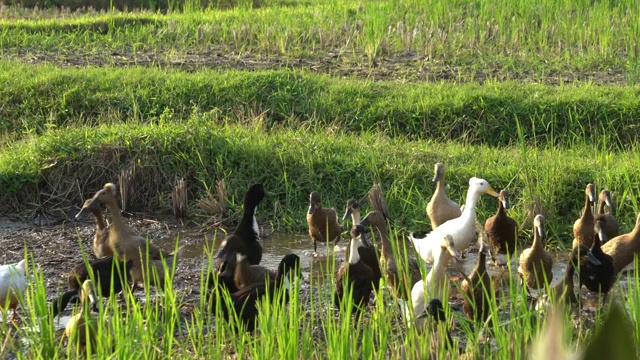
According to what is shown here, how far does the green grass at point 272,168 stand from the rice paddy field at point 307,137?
2cm

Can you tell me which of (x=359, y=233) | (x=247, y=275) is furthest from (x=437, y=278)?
(x=247, y=275)

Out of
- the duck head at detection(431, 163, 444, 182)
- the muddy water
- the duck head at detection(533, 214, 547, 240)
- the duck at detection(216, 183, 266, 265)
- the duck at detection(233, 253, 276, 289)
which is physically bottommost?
the muddy water

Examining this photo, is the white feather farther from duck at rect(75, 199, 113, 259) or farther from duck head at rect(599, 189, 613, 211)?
duck head at rect(599, 189, 613, 211)

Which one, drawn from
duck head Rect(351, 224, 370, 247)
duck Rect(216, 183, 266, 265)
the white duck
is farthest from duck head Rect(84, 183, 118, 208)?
the white duck

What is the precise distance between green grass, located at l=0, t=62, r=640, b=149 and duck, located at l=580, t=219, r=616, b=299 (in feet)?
8.90

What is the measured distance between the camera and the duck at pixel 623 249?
16.4ft

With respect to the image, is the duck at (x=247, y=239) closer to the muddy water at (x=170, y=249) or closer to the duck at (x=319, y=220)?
the muddy water at (x=170, y=249)

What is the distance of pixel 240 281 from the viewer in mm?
4637

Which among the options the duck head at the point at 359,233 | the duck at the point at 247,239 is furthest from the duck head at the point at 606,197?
the duck at the point at 247,239

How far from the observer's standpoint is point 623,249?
5.01 metres

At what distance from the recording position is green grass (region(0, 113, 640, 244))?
20.5 ft

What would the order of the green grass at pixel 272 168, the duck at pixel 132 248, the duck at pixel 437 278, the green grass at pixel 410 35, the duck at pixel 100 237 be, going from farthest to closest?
the green grass at pixel 410 35, the green grass at pixel 272 168, the duck at pixel 100 237, the duck at pixel 132 248, the duck at pixel 437 278

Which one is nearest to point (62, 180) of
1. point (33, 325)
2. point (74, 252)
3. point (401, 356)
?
point (74, 252)

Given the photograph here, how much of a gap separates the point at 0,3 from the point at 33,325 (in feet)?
40.4
